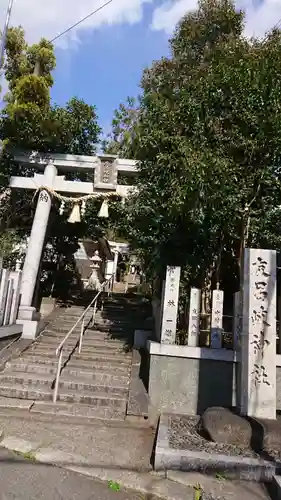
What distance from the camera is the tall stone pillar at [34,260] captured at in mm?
10343

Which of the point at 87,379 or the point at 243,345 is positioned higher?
the point at 243,345

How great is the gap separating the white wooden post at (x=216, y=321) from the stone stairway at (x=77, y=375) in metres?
2.02

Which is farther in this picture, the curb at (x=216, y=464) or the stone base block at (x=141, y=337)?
the stone base block at (x=141, y=337)

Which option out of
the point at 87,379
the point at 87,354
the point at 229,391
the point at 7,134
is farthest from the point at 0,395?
the point at 7,134

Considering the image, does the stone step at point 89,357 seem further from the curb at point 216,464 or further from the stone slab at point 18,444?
the curb at point 216,464

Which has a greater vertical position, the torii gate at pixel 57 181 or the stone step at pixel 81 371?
the torii gate at pixel 57 181

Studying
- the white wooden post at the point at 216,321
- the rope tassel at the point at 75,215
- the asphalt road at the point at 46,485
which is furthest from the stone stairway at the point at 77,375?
the rope tassel at the point at 75,215

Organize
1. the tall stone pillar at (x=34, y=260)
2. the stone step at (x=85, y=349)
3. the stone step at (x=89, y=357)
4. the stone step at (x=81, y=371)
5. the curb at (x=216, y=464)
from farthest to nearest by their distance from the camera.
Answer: the tall stone pillar at (x=34, y=260) < the stone step at (x=85, y=349) < the stone step at (x=89, y=357) < the stone step at (x=81, y=371) < the curb at (x=216, y=464)

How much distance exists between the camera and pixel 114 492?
4.07 metres

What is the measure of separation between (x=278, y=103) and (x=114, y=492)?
23.7 feet

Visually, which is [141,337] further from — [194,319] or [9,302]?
[9,302]

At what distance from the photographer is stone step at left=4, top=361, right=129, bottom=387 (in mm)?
7896

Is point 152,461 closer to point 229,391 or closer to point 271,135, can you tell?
point 229,391

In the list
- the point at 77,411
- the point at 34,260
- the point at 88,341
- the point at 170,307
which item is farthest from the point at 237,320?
the point at 34,260
